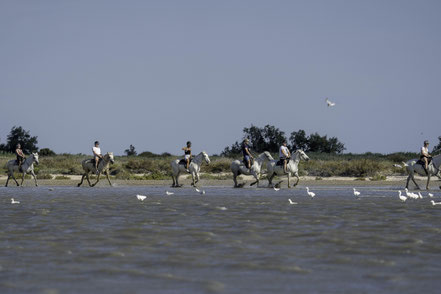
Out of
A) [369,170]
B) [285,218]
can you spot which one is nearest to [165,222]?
[285,218]

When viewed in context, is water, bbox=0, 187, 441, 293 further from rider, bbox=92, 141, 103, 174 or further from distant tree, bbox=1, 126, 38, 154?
distant tree, bbox=1, 126, 38, 154

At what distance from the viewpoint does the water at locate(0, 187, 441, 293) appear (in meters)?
7.47

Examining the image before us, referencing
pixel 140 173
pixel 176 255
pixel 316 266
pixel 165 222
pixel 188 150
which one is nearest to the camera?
pixel 316 266

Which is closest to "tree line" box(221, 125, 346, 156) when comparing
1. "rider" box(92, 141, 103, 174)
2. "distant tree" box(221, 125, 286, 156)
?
"distant tree" box(221, 125, 286, 156)

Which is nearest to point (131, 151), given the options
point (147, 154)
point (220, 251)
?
point (147, 154)

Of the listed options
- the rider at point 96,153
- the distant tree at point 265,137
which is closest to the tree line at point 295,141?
the distant tree at point 265,137

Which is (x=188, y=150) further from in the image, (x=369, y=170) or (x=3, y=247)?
(x=3, y=247)

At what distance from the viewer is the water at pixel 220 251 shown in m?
7.47

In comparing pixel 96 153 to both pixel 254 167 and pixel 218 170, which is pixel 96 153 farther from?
pixel 218 170

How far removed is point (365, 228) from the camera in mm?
12477

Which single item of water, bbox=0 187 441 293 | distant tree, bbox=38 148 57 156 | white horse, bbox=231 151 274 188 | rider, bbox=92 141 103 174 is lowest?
water, bbox=0 187 441 293

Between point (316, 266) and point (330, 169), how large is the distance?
122 feet

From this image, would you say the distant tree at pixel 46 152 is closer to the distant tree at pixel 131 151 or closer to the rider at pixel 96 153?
the distant tree at pixel 131 151

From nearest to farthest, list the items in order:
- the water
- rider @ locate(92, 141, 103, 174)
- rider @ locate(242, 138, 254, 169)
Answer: the water
rider @ locate(242, 138, 254, 169)
rider @ locate(92, 141, 103, 174)
